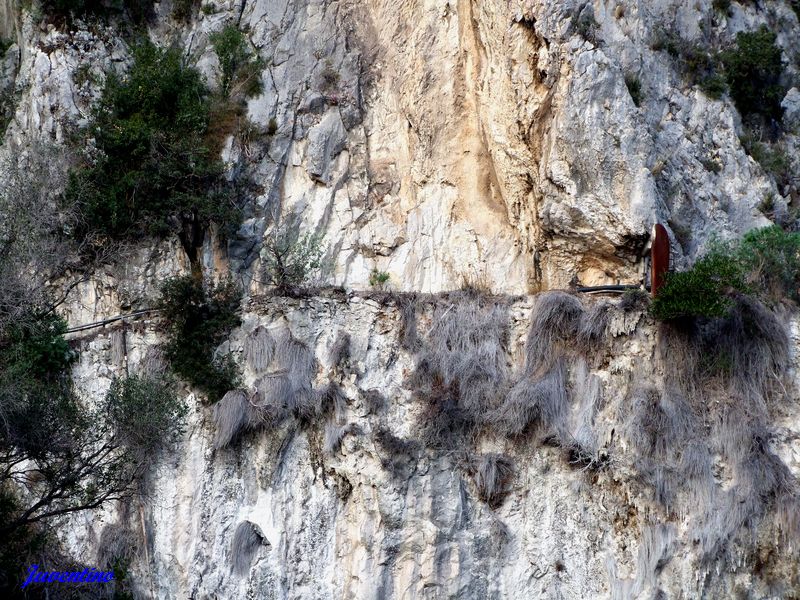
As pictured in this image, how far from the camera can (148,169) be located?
1605 centimetres

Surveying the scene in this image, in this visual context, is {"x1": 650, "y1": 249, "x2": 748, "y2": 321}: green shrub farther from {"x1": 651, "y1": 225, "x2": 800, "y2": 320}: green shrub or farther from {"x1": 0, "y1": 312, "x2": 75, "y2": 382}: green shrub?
{"x1": 0, "y1": 312, "x2": 75, "y2": 382}: green shrub

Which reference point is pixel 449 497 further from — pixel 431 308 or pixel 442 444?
pixel 431 308

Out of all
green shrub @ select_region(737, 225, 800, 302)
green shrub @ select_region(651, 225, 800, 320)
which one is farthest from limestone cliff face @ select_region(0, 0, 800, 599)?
green shrub @ select_region(737, 225, 800, 302)

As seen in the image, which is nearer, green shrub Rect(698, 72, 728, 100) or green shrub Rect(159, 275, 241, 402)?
green shrub Rect(159, 275, 241, 402)

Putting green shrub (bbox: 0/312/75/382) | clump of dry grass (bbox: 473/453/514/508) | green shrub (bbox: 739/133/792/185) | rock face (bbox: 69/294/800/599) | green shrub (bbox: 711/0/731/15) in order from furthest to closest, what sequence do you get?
green shrub (bbox: 711/0/731/15) → green shrub (bbox: 739/133/792/185) → green shrub (bbox: 0/312/75/382) → clump of dry grass (bbox: 473/453/514/508) → rock face (bbox: 69/294/800/599)

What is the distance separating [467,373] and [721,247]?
15.1 ft

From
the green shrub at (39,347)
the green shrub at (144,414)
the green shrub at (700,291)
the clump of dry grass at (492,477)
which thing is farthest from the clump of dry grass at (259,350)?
the green shrub at (700,291)

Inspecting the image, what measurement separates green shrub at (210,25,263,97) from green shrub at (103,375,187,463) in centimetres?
576

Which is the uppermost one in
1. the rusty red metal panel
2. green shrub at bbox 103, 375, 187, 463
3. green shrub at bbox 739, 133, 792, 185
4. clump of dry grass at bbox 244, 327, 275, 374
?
green shrub at bbox 739, 133, 792, 185

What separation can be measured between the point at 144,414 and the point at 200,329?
5.47 feet

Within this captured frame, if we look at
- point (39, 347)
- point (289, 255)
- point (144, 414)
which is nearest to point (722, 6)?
point (289, 255)

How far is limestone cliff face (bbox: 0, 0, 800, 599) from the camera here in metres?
13.6

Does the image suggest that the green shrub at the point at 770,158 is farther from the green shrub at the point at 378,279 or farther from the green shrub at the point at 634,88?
the green shrub at the point at 378,279

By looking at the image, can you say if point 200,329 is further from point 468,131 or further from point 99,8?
point 99,8
